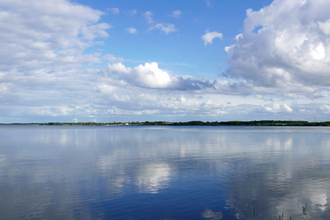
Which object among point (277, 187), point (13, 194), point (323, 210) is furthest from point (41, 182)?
point (323, 210)

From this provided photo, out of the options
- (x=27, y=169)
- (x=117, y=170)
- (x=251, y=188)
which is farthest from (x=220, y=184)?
(x=27, y=169)

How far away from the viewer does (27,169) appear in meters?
29.4

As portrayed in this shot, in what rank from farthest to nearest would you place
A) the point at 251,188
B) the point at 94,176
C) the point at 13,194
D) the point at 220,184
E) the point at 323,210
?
the point at 94,176 → the point at 220,184 → the point at 251,188 → the point at 13,194 → the point at 323,210

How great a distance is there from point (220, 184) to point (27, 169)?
21812 millimetres

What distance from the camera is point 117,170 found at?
28609 millimetres

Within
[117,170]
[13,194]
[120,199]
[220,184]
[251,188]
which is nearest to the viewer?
[120,199]

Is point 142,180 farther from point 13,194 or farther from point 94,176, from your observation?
point 13,194

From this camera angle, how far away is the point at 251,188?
Answer: 20984 millimetres

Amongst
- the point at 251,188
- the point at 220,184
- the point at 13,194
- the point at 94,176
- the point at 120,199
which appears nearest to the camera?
the point at 120,199

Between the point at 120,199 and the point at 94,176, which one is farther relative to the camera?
the point at 94,176

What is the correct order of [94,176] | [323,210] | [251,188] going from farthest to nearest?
[94,176]
[251,188]
[323,210]

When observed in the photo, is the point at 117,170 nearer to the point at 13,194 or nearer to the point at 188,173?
the point at 188,173

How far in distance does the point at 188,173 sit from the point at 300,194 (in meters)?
10.8

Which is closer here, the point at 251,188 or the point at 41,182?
the point at 251,188
